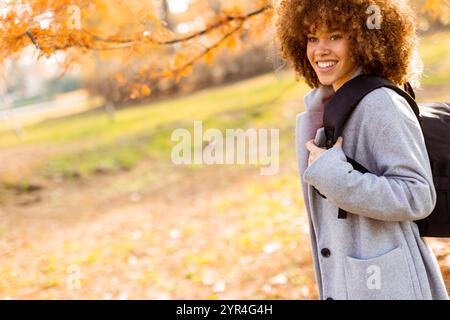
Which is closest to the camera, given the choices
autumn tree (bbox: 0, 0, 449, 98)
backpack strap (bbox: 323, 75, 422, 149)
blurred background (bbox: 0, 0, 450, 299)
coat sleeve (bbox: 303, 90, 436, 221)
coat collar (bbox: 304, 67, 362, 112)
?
coat sleeve (bbox: 303, 90, 436, 221)

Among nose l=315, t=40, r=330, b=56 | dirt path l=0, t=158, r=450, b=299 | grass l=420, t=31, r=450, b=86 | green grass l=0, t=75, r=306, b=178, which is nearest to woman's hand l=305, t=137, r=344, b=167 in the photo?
nose l=315, t=40, r=330, b=56

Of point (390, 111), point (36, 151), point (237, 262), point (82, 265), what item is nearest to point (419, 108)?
point (390, 111)

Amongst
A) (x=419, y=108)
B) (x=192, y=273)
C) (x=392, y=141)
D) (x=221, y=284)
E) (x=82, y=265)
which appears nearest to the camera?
(x=392, y=141)

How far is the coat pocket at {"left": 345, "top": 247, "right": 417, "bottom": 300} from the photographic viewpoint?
5.88 feet

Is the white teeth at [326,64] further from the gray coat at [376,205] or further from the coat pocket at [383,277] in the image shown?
the coat pocket at [383,277]

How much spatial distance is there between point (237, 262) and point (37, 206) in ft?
13.7

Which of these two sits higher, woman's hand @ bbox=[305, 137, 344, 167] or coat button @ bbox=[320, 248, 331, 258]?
woman's hand @ bbox=[305, 137, 344, 167]

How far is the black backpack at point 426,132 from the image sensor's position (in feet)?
5.87

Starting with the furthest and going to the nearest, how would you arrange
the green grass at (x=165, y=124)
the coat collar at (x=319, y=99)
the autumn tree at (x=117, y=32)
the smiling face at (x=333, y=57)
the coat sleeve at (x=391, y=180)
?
the green grass at (x=165, y=124)
the autumn tree at (x=117, y=32)
the coat collar at (x=319, y=99)
the smiling face at (x=333, y=57)
the coat sleeve at (x=391, y=180)

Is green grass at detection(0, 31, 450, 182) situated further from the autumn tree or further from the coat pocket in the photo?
the coat pocket

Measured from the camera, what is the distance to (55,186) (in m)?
8.55

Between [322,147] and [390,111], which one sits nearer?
[390,111]

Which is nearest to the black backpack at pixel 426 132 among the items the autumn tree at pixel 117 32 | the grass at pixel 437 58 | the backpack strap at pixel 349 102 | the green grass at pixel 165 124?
the backpack strap at pixel 349 102
